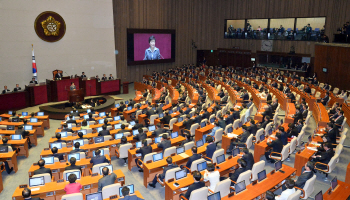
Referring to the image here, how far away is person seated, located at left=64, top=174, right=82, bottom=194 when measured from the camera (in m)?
6.88

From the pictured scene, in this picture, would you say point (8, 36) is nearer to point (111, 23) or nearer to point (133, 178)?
point (111, 23)

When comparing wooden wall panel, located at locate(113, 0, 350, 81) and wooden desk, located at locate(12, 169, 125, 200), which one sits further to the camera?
wooden wall panel, located at locate(113, 0, 350, 81)

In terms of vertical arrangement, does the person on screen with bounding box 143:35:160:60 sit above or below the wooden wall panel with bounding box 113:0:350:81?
below

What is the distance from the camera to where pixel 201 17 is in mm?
33438

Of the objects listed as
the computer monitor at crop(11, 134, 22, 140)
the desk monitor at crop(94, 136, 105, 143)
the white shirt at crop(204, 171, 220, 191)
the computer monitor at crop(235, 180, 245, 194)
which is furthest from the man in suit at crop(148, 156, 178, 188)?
the computer monitor at crop(11, 134, 22, 140)

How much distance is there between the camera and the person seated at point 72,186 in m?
6.88

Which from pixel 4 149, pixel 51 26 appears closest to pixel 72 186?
pixel 4 149

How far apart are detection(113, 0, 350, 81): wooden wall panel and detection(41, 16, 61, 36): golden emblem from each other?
6.23 metres

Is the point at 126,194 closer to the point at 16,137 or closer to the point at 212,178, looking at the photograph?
the point at 212,178

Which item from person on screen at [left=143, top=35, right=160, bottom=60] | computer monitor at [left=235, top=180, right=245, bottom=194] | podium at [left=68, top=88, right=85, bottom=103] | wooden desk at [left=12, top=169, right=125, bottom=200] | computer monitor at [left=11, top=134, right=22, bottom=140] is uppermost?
person on screen at [left=143, top=35, right=160, bottom=60]

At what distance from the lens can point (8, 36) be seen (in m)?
19.2

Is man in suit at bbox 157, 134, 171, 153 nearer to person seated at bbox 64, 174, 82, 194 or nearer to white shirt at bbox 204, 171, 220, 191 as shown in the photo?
white shirt at bbox 204, 171, 220, 191

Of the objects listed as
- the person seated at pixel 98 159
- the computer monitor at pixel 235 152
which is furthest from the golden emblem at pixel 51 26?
the computer monitor at pixel 235 152

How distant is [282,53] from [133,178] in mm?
24572
